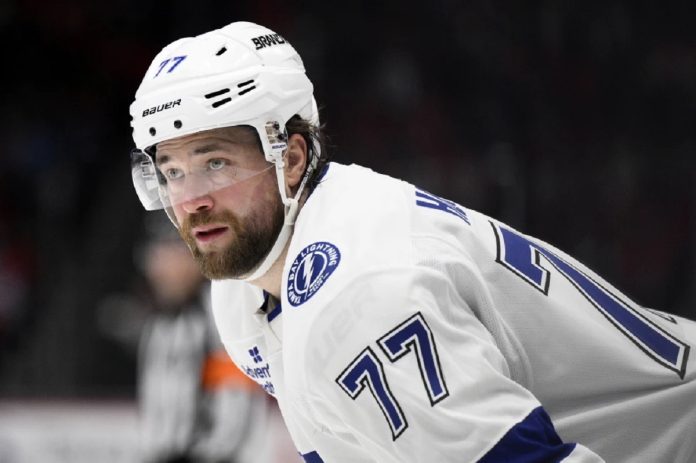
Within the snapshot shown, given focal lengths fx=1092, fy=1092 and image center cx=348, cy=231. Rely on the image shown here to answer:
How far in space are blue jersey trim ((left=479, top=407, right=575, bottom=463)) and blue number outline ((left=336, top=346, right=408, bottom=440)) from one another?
0.14 m

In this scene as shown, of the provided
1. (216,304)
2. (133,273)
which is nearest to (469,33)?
(133,273)

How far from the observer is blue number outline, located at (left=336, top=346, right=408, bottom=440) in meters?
1.66

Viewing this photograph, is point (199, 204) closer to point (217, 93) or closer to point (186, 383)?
point (217, 93)

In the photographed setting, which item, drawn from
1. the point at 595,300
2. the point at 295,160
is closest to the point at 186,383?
the point at 295,160

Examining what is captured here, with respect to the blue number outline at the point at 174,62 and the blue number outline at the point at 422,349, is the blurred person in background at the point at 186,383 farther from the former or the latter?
Result: the blue number outline at the point at 422,349

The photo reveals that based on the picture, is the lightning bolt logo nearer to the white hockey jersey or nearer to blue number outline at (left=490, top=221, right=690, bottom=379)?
the white hockey jersey

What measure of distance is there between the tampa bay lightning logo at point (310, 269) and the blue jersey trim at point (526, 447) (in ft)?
1.26

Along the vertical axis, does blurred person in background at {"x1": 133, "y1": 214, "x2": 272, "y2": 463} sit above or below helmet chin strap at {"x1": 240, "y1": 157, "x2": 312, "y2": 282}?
below

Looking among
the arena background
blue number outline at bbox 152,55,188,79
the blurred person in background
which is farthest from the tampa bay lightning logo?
the blurred person in background

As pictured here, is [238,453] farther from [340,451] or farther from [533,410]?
[533,410]

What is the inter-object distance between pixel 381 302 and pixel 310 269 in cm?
17

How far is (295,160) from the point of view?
2193mm

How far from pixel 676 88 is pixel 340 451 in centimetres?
287

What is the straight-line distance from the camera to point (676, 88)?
14.3 feet
